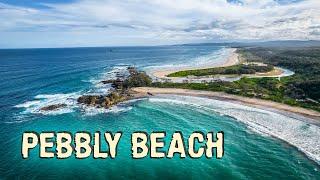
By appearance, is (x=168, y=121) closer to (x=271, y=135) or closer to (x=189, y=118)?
A: (x=189, y=118)

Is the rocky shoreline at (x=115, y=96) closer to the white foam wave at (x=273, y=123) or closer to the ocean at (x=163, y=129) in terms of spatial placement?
the ocean at (x=163, y=129)

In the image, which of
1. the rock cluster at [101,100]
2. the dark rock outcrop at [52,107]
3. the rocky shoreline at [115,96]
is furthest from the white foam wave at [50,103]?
the rock cluster at [101,100]

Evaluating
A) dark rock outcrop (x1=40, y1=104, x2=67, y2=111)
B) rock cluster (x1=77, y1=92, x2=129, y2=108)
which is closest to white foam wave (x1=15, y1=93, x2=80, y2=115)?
dark rock outcrop (x1=40, y1=104, x2=67, y2=111)

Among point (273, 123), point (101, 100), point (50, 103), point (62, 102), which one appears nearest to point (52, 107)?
point (50, 103)

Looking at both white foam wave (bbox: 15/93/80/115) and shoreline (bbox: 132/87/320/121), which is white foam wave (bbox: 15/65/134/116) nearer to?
white foam wave (bbox: 15/93/80/115)

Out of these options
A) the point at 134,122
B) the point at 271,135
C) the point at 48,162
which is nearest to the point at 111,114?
the point at 134,122
